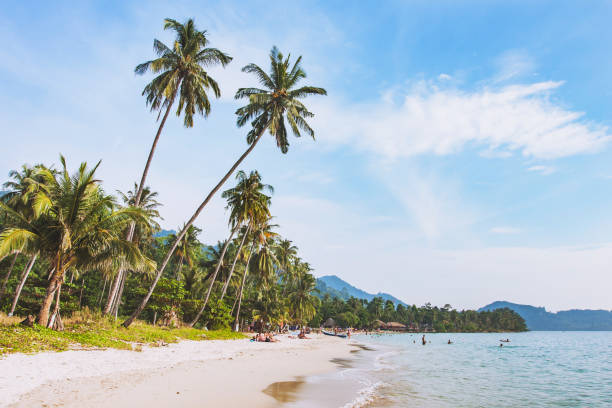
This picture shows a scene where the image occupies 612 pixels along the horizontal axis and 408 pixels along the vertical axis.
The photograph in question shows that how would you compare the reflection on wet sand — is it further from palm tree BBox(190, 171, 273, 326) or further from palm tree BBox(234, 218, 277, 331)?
palm tree BBox(234, 218, 277, 331)

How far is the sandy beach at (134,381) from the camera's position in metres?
7.79

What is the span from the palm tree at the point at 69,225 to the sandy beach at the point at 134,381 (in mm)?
4402

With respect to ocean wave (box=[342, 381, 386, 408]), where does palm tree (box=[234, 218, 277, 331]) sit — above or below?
above

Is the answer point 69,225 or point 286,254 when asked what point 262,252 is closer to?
point 286,254

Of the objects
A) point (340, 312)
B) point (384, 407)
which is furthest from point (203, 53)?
point (340, 312)

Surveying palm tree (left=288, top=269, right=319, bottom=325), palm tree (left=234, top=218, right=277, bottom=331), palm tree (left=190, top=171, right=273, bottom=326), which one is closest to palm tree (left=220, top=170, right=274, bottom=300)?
palm tree (left=190, top=171, right=273, bottom=326)

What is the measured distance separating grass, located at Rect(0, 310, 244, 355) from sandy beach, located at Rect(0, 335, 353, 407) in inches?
32.1

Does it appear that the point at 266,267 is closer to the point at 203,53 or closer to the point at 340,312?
the point at 203,53

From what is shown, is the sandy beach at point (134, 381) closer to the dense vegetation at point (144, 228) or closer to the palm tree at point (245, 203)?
the dense vegetation at point (144, 228)

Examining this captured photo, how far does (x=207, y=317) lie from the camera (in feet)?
101

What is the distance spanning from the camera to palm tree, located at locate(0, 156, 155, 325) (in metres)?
14.6

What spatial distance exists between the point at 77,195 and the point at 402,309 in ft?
478

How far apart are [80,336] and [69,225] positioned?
194 inches

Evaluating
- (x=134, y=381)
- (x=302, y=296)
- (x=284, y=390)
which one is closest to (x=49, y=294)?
(x=134, y=381)
